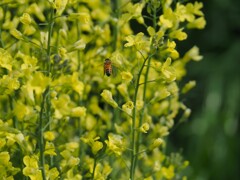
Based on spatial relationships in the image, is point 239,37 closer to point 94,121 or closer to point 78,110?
point 94,121

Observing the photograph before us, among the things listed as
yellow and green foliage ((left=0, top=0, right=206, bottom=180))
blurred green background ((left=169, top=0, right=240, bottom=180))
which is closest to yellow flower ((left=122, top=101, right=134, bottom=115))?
yellow and green foliage ((left=0, top=0, right=206, bottom=180))

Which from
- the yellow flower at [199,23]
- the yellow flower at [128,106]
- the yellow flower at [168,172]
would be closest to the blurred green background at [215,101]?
the yellow flower at [199,23]

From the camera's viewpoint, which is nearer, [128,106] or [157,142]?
[128,106]

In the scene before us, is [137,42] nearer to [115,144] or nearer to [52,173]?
[115,144]

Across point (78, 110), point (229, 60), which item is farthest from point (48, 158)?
point (229, 60)

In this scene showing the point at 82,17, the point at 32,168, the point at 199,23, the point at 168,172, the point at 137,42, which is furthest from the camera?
the point at 199,23

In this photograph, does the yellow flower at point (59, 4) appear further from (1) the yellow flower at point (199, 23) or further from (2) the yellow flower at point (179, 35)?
(1) the yellow flower at point (199, 23)

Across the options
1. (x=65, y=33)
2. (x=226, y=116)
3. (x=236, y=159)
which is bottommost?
(x=236, y=159)

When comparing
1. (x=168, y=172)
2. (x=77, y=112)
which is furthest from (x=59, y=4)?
(x=168, y=172)
